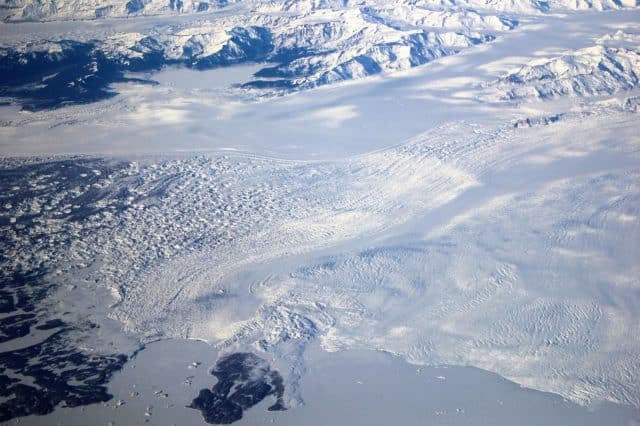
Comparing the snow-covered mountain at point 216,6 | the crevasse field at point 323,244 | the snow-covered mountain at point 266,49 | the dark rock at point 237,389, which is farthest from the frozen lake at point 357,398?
the snow-covered mountain at point 216,6

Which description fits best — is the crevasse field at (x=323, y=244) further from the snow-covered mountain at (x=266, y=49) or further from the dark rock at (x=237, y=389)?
the snow-covered mountain at (x=266, y=49)

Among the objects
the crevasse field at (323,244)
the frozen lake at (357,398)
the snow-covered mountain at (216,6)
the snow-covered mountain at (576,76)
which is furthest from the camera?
the snow-covered mountain at (216,6)

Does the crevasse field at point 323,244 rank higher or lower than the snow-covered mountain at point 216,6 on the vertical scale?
lower

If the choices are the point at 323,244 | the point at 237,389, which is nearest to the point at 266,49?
the point at 323,244

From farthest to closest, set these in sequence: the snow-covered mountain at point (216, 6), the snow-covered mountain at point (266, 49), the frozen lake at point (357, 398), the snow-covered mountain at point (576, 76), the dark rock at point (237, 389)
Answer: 1. the snow-covered mountain at point (216, 6)
2. the snow-covered mountain at point (266, 49)
3. the snow-covered mountain at point (576, 76)
4. the dark rock at point (237, 389)
5. the frozen lake at point (357, 398)

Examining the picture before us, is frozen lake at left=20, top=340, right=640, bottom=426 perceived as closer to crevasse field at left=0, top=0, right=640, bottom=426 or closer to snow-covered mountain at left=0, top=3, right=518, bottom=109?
crevasse field at left=0, top=0, right=640, bottom=426

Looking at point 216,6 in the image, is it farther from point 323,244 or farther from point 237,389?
point 237,389

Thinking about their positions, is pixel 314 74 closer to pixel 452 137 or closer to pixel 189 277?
pixel 452 137

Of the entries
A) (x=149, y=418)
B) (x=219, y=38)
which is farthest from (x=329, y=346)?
(x=219, y=38)

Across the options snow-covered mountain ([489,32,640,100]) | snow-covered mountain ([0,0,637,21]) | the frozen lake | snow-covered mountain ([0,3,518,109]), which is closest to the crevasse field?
the frozen lake
